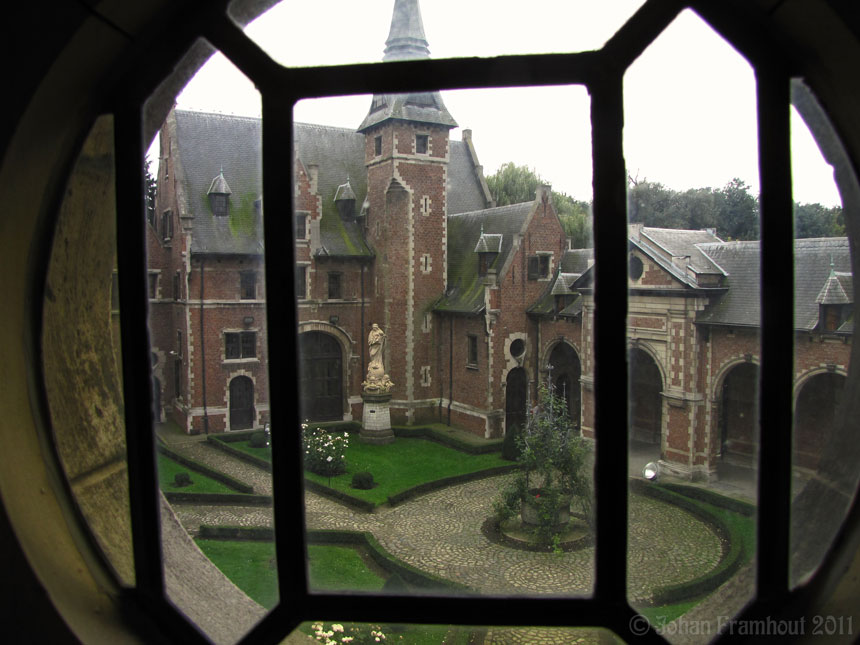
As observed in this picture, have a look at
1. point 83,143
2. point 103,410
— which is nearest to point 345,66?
point 83,143

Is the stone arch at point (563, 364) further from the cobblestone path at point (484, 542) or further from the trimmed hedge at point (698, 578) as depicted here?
the trimmed hedge at point (698, 578)

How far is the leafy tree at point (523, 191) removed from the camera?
13398 mm

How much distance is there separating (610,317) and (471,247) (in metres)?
15.5

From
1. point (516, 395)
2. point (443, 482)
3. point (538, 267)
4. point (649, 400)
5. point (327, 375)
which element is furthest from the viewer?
point (327, 375)

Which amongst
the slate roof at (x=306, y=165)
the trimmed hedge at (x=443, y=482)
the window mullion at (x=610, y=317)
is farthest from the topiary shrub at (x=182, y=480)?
the window mullion at (x=610, y=317)

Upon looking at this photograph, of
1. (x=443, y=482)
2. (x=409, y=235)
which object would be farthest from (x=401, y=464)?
(x=409, y=235)

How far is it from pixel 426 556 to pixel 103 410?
24.0 feet

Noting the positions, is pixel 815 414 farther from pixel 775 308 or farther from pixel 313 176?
pixel 313 176

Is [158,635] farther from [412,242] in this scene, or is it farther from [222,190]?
[412,242]

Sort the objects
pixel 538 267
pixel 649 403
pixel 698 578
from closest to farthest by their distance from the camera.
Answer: pixel 698 578 < pixel 649 403 < pixel 538 267

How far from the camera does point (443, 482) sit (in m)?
10.6

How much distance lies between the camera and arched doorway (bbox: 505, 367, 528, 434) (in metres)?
15.0

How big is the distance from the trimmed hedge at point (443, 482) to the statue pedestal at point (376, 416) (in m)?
3.52

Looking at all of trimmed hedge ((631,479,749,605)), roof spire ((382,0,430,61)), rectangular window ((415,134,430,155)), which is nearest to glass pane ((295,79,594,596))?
rectangular window ((415,134,430,155))
